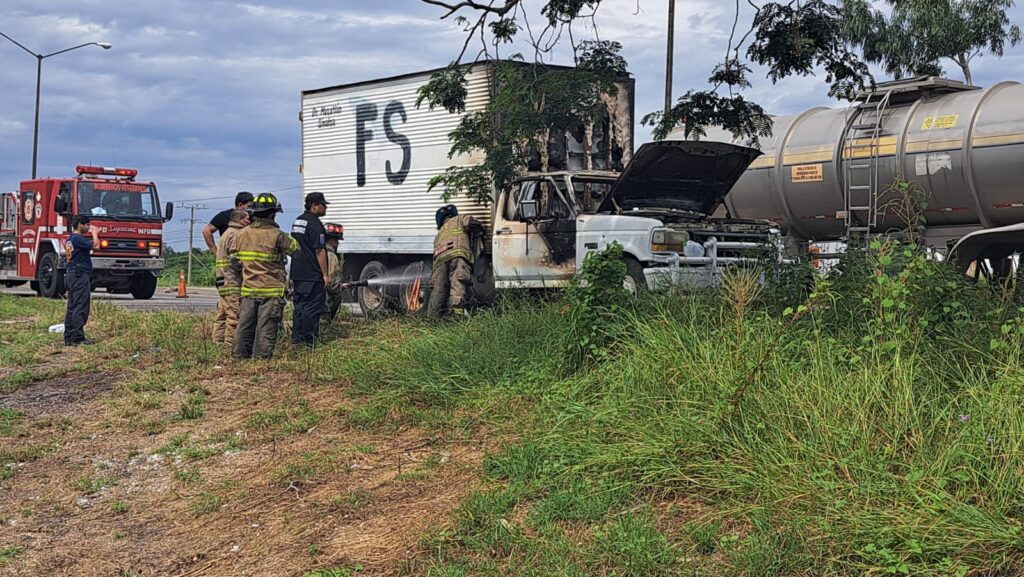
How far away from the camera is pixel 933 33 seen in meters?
30.5

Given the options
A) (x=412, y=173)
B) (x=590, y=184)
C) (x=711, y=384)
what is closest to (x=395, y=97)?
(x=412, y=173)

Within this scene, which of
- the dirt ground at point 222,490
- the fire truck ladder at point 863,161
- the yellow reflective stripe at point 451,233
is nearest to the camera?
the dirt ground at point 222,490

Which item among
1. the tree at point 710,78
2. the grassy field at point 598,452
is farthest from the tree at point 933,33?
the grassy field at point 598,452

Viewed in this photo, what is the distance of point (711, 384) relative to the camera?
563cm

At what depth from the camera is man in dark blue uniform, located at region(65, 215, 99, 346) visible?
39.2 feet

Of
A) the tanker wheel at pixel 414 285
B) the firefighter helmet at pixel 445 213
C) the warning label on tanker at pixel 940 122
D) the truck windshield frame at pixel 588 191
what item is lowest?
the tanker wheel at pixel 414 285

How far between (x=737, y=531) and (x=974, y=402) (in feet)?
4.87

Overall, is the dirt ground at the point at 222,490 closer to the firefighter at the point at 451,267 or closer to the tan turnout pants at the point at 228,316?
the tan turnout pants at the point at 228,316

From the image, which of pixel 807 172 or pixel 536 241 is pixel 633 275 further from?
pixel 807 172

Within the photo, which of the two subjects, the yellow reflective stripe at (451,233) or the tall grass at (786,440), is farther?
the yellow reflective stripe at (451,233)

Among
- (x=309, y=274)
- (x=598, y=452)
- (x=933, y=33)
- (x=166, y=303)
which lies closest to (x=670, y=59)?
(x=309, y=274)

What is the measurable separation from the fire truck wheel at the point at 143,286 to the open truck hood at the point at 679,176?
47.5 feet

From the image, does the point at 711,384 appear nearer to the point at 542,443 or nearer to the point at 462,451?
the point at 542,443

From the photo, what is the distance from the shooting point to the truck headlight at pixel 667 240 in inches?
412
